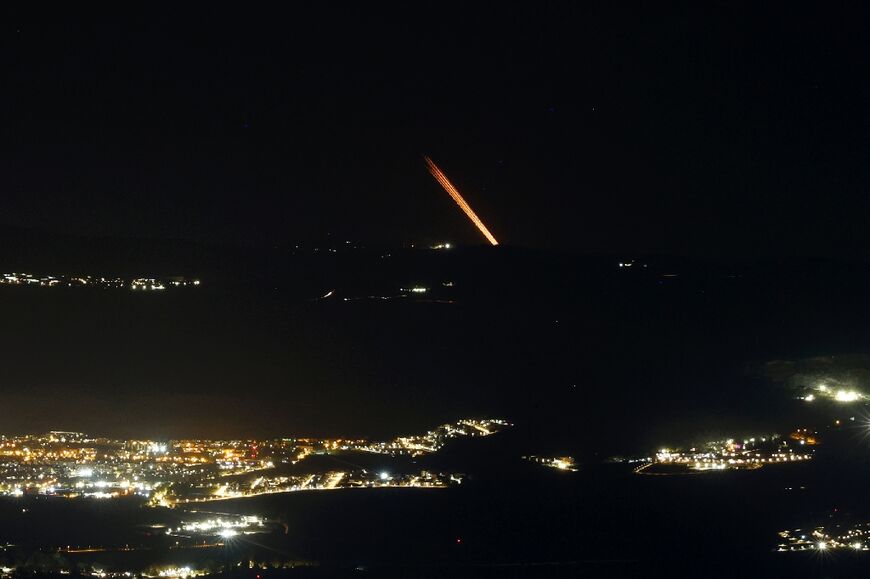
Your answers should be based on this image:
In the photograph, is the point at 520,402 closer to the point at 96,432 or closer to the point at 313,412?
the point at 313,412

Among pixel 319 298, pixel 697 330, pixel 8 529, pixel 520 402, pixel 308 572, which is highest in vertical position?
pixel 319 298

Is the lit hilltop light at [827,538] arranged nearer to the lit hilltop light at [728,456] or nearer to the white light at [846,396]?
the lit hilltop light at [728,456]

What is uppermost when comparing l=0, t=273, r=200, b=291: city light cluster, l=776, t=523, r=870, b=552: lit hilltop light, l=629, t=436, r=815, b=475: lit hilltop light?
l=0, t=273, r=200, b=291: city light cluster

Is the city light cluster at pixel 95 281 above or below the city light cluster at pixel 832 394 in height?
above

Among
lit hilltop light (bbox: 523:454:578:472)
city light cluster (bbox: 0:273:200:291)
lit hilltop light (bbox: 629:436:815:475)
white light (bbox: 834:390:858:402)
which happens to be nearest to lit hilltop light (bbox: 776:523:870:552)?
lit hilltop light (bbox: 629:436:815:475)

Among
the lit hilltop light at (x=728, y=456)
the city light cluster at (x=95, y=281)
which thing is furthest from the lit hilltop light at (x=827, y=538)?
the city light cluster at (x=95, y=281)

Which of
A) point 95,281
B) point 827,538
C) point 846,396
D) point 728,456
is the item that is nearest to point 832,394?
point 846,396

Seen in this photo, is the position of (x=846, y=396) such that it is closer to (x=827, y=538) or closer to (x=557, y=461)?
(x=827, y=538)

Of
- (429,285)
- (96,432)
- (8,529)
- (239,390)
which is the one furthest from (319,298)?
(8,529)

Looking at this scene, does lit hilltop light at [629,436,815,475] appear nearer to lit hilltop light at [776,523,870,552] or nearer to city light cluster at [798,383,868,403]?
city light cluster at [798,383,868,403]
